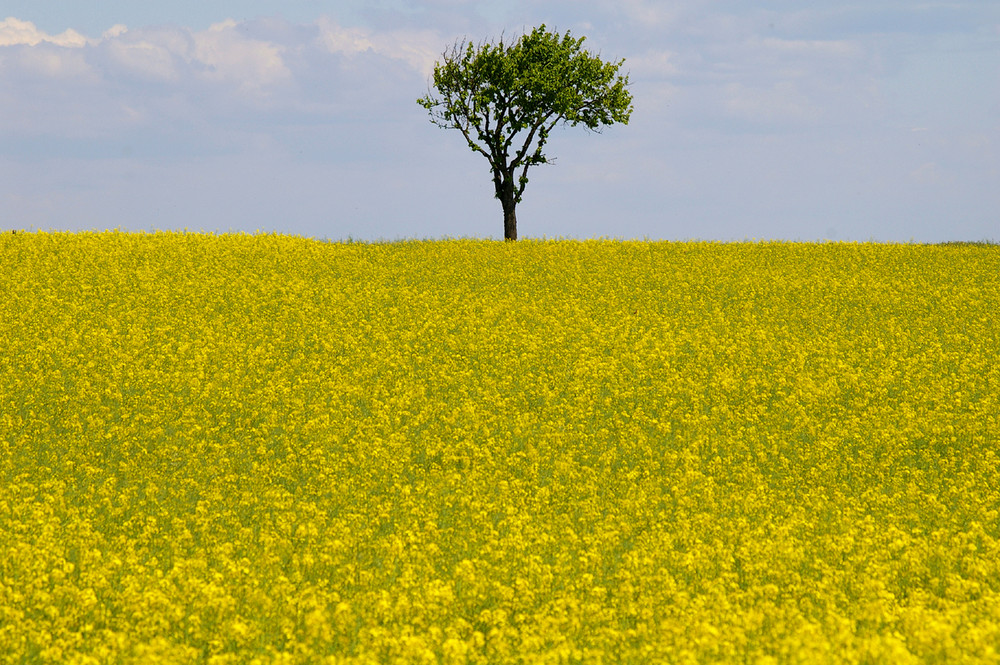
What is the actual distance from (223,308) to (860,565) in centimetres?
1931

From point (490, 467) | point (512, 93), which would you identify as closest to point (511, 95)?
point (512, 93)

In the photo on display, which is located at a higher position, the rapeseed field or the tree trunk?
the tree trunk

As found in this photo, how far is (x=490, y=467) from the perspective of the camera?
15.5 metres

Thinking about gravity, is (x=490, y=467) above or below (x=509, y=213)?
below

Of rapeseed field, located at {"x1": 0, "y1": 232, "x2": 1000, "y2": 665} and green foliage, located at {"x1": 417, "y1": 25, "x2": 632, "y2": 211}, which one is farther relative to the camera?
green foliage, located at {"x1": 417, "y1": 25, "x2": 632, "y2": 211}

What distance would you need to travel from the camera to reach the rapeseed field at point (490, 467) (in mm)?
9500

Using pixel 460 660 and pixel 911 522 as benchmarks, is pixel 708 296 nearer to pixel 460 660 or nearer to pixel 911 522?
pixel 911 522

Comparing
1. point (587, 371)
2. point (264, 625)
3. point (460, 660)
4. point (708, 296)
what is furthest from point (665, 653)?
point (708, 296)

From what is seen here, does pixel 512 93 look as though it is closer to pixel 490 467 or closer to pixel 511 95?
pixel 511 95

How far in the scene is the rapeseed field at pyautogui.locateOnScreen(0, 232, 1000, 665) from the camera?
950cm

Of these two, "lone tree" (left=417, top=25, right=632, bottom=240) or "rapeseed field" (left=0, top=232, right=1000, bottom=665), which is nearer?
"rapeseed field" (left=0, top=232, right=1000, bottom=665)

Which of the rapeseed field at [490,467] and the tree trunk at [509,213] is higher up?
the tree trunk at [509,213]

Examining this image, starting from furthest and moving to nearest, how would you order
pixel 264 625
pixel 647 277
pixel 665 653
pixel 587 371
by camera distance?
1. pixel 647 277
2. pixel 587 371
3. pixel 264 625
4. pixel 665 653

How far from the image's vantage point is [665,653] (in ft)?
27.9
